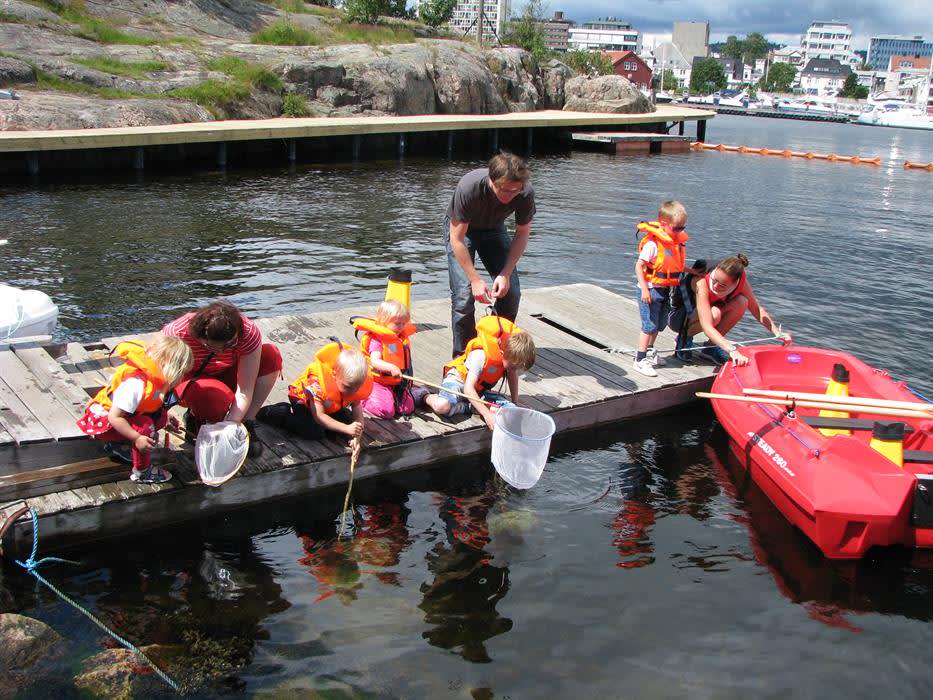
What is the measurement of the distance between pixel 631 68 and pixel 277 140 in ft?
181

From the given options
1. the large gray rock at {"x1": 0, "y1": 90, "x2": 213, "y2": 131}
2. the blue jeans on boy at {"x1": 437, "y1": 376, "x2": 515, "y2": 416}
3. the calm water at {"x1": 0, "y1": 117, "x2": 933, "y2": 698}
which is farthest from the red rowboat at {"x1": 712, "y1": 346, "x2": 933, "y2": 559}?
the large gray rock at {"x1": 0, "y1": 90, "x2": 213, "y2": 131}

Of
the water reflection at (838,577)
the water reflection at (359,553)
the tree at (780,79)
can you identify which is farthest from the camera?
the tree at (780,79)

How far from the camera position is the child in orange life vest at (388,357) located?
646cm

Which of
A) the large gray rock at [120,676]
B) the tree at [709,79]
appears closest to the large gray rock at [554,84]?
the large gray rock at [120,676]

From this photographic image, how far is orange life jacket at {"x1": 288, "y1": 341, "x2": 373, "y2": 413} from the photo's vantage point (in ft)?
19.4

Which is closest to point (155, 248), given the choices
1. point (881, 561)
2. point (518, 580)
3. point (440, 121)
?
point (518, 580)

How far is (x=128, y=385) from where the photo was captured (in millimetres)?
4867

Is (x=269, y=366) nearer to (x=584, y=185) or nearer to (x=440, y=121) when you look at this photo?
(x=584, y=185)

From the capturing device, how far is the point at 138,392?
192 inches

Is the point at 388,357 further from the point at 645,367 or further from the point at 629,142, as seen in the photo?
the point at 629,142

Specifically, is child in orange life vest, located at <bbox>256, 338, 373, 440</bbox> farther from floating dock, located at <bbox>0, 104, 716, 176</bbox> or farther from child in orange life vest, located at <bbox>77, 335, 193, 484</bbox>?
floating dock, located at <bbox>0, 104, 716, 176</bbox>

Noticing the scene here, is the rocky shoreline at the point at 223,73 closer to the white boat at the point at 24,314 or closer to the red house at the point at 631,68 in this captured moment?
the white boat at the point at 24,314

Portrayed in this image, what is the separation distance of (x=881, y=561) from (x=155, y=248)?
11972mm

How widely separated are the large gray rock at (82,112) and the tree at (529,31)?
2822 cm
